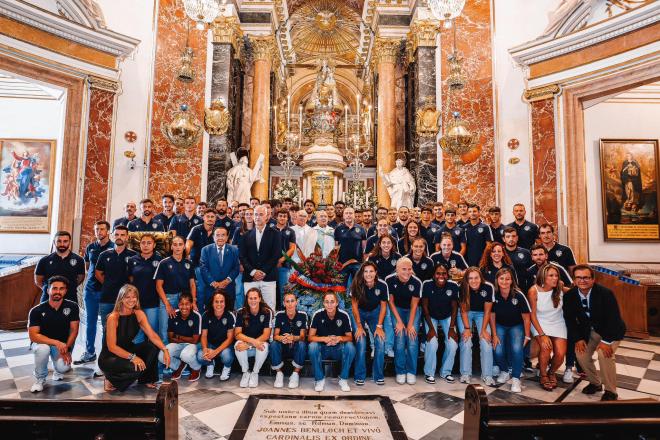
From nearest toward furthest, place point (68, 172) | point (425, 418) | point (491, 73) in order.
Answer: point (425, 418) < point (68, 172) < point (491, 73)

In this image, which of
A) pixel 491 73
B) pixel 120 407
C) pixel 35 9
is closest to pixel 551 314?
pixel 120 407

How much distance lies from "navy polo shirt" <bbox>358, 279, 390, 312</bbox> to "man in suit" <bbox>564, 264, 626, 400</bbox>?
2.14 metres

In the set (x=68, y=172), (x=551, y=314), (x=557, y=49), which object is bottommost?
(x=551, y=314)

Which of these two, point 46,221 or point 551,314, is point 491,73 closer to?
point 551,314

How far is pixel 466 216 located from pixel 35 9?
9.36m

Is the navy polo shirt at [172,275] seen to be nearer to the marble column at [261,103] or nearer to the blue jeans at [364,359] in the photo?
the blue jeans at [364,359]

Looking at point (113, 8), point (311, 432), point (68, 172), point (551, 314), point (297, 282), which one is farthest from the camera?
point (113, 8)

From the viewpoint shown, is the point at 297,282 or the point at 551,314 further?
the point at 297,282

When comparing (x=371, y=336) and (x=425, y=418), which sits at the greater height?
Result: (x=371, y=336)

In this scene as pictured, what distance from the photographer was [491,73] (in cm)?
1011

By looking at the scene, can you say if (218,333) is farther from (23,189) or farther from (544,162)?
(23,189)

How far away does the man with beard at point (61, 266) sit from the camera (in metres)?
4.83

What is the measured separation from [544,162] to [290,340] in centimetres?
781

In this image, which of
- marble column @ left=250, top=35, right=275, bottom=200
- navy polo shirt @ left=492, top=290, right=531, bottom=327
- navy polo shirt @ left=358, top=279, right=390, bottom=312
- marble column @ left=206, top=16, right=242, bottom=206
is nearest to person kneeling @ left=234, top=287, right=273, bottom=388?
navy polo shirt @ left=358, top=279, right=390, bottom=312
